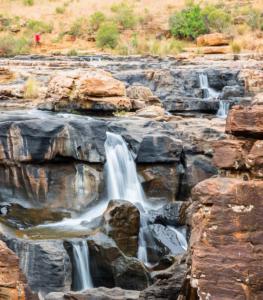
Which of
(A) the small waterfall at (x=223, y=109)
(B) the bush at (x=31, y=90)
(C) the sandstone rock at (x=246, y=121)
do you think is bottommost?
(A) the small waterfall at (x=223, y=109)

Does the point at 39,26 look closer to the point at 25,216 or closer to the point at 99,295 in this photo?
the point at 25,216

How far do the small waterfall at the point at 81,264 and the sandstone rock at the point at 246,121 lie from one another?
4.75 m

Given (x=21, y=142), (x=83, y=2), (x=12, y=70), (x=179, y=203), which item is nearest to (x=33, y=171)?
(x=21, y=142)

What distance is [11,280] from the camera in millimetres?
5730

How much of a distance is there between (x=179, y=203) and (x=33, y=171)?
288 cm

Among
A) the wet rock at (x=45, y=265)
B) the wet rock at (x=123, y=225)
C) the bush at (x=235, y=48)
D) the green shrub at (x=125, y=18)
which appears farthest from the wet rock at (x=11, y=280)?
the green shrub at (x=125, y=18)

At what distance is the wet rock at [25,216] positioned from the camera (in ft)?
38.5

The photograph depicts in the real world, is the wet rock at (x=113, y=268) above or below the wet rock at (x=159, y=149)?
below

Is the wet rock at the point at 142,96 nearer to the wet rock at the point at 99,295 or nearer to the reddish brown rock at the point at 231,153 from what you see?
the wet rock at the point at 99,295

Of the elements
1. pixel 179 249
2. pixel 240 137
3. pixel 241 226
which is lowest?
pixel 179 249

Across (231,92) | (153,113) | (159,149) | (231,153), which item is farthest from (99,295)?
(231,92)

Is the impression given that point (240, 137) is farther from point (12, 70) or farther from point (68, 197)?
point (12, 70)

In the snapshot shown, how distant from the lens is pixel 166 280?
781 centimetres

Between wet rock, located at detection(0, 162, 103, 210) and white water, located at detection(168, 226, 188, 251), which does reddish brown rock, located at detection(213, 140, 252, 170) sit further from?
wet rock, located at detection(0, 162, 103, 210)
